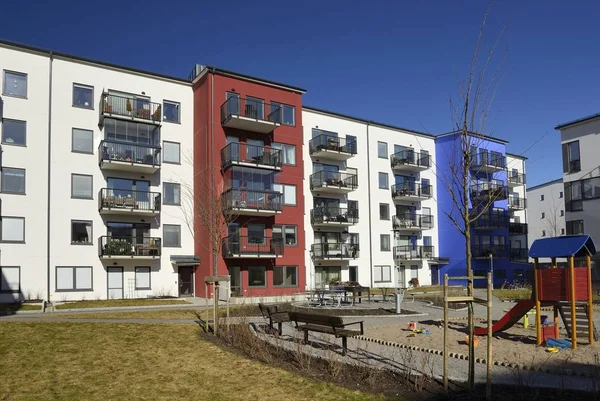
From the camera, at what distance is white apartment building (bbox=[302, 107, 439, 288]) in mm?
43406

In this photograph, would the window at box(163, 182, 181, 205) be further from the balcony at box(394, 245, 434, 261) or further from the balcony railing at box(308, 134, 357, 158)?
the balcony at box(394, 245, 434, 261)

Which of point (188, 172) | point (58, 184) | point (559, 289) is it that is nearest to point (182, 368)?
point (559, 289)

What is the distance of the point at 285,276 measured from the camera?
1534 inches

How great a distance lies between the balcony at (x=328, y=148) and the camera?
4331 centimetres

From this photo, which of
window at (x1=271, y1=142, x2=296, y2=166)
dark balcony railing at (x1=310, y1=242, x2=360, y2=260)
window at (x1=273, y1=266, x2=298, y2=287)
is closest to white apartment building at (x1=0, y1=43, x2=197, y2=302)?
window at (x1=273, y1=266, x2=298, y2=287)

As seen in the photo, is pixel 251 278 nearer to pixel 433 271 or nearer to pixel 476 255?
pixel 433 271

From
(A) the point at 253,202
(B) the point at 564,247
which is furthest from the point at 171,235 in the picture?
(B) the point at 564,247

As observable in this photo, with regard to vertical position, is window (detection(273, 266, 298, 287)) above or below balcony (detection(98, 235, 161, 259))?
below

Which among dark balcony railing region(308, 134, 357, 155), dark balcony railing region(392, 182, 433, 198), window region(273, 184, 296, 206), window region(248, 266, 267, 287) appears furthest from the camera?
dark balcony railing region(392, 182, 433, 198)

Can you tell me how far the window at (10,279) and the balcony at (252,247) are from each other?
12.1 m

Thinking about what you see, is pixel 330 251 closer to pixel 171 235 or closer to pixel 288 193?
pixel 288 193

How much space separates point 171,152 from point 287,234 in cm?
1009

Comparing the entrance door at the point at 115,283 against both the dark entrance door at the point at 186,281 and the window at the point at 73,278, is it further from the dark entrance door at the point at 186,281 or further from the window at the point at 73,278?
the dark entrance door at the point at 186,281

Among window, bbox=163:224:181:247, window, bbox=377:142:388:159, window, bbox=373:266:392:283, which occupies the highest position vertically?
window, bbox=377:142:388:159
